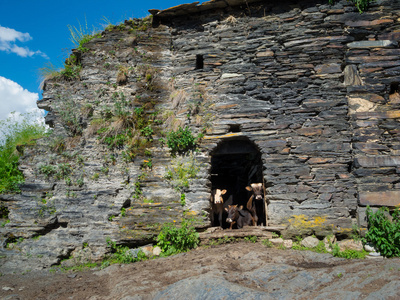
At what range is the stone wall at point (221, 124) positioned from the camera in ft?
20.7

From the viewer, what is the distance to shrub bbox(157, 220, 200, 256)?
616 cm

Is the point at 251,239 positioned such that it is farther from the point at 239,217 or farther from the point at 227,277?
the point at 227,277

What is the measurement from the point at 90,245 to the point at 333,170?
537cm

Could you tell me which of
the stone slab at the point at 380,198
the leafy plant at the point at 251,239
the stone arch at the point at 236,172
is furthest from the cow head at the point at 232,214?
the stone slab at the point at 380,198

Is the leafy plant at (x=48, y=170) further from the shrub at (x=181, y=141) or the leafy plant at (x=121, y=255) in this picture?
the shrub at (x=181, y=141)

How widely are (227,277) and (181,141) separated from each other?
329 cm

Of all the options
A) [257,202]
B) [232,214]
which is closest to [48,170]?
[232,214]

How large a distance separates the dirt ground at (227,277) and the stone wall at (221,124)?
2.24ft

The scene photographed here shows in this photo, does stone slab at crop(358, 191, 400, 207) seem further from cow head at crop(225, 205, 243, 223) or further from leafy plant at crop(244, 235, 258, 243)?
cow head at crop(225, 205, 243, 223)

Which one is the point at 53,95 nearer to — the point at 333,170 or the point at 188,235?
the point at 188,235

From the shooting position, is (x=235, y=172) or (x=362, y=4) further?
(x=235, y=172)

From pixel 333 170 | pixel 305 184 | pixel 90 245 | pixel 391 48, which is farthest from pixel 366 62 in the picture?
pixel 90 245

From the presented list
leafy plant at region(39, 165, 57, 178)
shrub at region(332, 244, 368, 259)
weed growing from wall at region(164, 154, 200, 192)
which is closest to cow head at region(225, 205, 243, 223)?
weed growing from wall at region(164, 154, 200, 192)

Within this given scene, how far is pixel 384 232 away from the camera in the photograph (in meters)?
5.56
